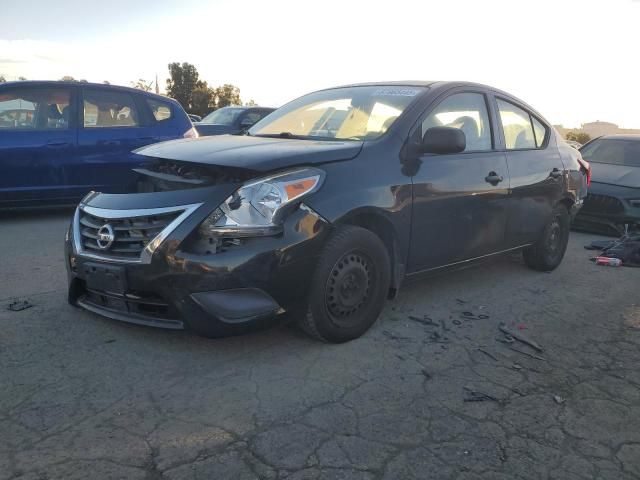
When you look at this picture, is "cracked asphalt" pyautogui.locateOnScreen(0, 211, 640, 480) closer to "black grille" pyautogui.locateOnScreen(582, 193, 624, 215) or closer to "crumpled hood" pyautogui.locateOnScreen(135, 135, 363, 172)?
"crumpled hood" pyautogui.locateOnScreen(135, 135, 363, 172)

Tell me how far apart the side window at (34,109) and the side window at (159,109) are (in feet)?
3.65

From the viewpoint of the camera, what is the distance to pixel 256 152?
11.1 ft

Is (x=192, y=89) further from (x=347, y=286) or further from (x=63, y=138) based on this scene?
(x=347, y=286)

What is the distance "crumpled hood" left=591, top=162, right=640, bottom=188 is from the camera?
7.78m

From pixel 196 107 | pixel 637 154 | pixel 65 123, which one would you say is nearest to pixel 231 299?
pixel 65 123

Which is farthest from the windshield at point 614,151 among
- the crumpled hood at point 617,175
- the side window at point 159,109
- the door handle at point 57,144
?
the door handle at point 57,144

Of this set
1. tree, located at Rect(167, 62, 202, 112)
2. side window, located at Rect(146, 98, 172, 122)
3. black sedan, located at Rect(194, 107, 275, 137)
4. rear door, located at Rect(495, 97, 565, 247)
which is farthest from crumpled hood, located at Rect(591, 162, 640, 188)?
tree, located at Rect(167, 62, 202, 112)

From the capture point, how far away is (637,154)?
28.1 feet

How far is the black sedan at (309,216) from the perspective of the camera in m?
3.01

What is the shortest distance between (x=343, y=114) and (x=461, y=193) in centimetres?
107

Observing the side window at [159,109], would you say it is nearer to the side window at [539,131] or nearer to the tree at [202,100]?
the side window at [539,131]

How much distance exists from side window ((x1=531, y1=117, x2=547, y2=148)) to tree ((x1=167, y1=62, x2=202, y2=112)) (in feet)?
121

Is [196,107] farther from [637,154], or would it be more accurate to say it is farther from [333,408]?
[333,408]

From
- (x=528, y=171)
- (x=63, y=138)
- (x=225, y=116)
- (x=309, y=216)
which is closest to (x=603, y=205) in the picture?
(x=528, y=171)
